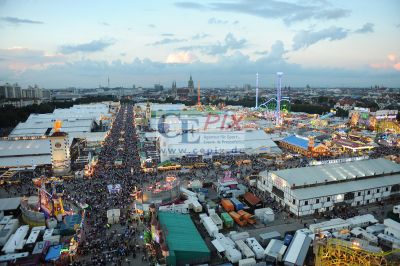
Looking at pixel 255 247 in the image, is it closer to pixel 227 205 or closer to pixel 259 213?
pixel 259 213

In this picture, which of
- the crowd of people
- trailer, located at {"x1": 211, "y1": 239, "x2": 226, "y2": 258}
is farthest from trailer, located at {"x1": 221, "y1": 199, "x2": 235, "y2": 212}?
the crowd of people

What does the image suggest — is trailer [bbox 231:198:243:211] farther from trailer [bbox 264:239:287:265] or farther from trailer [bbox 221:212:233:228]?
trailer [bbox 264:239:287:265]

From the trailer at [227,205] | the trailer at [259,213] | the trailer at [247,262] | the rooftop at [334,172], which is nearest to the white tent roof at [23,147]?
the trailer at [227,205]

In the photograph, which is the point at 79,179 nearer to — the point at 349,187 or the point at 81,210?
the point at 81,210

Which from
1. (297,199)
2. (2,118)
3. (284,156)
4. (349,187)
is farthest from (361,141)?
(2,118)

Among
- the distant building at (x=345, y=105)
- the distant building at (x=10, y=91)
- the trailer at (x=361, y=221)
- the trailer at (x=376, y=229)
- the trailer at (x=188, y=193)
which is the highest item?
the distant building at (x=10, y=91)

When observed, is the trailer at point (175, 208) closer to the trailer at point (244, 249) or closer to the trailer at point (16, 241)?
the trailer at point (244, 249)
